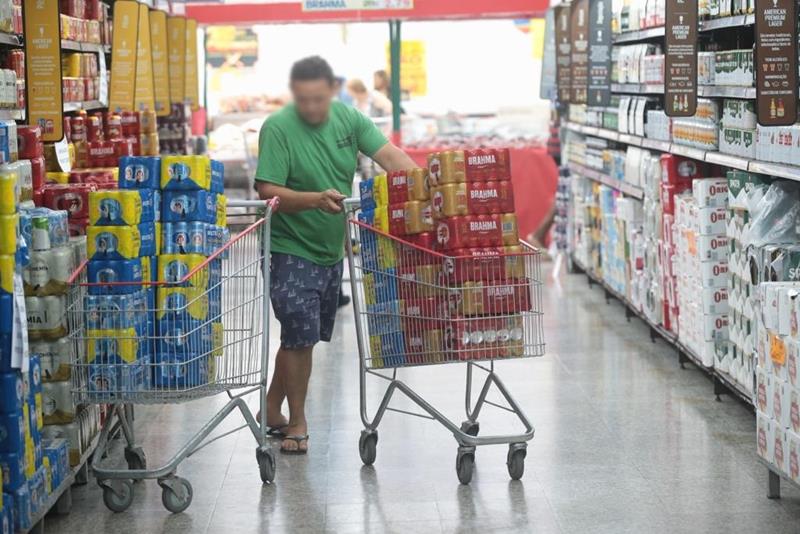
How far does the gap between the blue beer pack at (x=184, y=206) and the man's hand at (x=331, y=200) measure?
0.59 metres

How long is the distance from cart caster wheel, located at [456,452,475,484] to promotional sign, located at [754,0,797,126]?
1.81 metres

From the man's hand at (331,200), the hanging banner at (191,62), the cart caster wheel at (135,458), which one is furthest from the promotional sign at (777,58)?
the hanging banner at (191,62)

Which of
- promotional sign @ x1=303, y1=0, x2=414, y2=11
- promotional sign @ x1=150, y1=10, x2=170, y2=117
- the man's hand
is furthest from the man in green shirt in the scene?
promotional sign @ x1=303, y1=0, x2=414, y2=11

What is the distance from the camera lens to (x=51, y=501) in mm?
4566

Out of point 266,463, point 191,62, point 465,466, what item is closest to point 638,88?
point 191,62

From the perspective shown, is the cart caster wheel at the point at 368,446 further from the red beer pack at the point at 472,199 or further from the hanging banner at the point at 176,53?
the hanging banner at the point at 176,53

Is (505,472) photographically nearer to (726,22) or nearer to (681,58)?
(681,58)

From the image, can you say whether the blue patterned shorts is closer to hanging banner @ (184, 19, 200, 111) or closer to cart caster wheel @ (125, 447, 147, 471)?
cart caster wheel @ (125, 447, 147, 471)

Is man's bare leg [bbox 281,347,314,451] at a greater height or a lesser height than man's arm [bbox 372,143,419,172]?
lesser

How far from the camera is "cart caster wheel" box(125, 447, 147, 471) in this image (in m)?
5.35

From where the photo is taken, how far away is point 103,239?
187 inches

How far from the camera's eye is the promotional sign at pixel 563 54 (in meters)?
11.6

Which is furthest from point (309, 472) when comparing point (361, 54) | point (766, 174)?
point (361, 54)

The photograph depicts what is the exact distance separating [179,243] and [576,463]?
192cm
